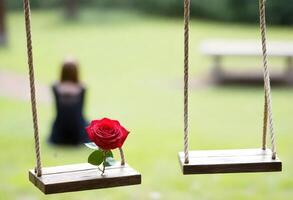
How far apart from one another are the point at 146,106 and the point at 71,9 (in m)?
5.14

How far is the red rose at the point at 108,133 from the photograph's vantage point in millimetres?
1876

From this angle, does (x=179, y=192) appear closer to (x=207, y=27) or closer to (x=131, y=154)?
(x=131, y=154)

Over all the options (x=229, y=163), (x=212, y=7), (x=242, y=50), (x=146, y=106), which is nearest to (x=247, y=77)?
(x=242, y=50)

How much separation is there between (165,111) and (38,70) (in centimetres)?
212

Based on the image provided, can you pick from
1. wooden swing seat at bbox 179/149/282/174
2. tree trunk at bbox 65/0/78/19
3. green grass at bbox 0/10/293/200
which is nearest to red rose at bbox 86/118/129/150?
wooden swing seat at bbox 179/149/282/174

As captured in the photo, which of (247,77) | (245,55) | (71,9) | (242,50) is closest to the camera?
(245,55)

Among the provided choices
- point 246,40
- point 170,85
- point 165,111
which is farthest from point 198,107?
point 246,40

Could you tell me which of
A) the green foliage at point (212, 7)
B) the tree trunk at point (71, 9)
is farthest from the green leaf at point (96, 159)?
the tree trunk at point (71, 9)

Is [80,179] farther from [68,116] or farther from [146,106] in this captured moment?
[146,106]

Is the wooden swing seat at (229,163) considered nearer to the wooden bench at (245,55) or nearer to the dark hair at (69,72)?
the dark hair at (69,72)

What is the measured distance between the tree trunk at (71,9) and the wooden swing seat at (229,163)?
8.73 meters

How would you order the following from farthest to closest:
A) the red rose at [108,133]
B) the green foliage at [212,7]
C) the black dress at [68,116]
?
the green foliage at [212,7] → the black dress at [68,116] → the red rose at [108,133]

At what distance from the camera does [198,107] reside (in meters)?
5.64

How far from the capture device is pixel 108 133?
1.88m
